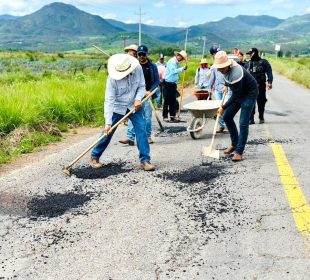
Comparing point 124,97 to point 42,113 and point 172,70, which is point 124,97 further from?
point 172,70

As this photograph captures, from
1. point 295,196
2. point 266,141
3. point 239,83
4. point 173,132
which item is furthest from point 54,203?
point 173,132

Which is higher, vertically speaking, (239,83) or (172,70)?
Result: (239,83)

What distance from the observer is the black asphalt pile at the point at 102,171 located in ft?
20.7

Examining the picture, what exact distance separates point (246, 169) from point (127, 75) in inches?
89.5

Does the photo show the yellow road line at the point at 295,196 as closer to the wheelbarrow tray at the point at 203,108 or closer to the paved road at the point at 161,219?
the paved road at the point at 161,219

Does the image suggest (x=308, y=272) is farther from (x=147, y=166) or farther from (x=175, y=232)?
→ (x=147, y=166)

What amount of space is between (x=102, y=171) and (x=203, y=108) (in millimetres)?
3113

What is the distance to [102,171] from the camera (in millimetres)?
6551

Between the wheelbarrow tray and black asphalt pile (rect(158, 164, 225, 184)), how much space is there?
2.31 metres

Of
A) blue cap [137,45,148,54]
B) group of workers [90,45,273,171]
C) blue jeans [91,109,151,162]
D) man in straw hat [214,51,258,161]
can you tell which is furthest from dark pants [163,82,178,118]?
blue jeans [91,109,151,162]

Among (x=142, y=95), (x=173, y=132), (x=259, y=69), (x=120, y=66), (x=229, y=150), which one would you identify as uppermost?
(x=120, y=66)

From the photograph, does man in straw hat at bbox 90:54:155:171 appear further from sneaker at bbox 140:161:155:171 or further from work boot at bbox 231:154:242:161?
work boot at bbox 231:154:242:161

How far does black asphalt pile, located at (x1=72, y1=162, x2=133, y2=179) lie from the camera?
6.29m

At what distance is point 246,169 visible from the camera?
21.2 ft
